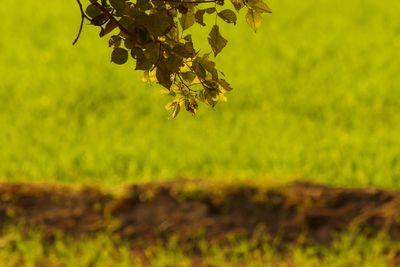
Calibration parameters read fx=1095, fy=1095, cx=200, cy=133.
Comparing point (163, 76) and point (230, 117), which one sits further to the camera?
point (230, 117)

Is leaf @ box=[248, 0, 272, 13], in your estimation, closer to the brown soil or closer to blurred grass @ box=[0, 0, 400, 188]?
the brown soil

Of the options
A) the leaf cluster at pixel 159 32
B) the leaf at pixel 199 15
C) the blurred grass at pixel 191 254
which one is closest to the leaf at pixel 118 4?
the leaf cluster at pixel 159 32

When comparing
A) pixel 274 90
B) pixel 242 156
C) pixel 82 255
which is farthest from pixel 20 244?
pixel 274 90

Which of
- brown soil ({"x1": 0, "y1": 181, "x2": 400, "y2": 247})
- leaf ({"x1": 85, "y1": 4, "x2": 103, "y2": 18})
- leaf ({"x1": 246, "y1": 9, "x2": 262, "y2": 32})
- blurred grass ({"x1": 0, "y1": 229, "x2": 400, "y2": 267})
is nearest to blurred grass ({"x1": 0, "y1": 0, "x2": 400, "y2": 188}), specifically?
brown soil ({"x1": 0, "y1": 181, "x2": 400, "y2": 247})

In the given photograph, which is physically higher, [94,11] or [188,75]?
[94,11]

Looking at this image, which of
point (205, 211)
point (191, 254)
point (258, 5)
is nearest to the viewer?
point (258, 5)

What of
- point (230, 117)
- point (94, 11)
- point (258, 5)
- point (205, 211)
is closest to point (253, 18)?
point (258, 5)

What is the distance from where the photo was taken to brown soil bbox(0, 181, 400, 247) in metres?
6.99

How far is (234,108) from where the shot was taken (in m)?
9.93

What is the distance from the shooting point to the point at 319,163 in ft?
26.9

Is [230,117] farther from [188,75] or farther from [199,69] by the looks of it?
[199,69]

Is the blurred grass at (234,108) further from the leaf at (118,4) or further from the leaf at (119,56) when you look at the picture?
the leaf at (118,4)

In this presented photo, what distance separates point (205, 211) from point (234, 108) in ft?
9.55

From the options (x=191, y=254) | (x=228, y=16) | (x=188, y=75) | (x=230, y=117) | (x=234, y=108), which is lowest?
(x=191, y=254)
